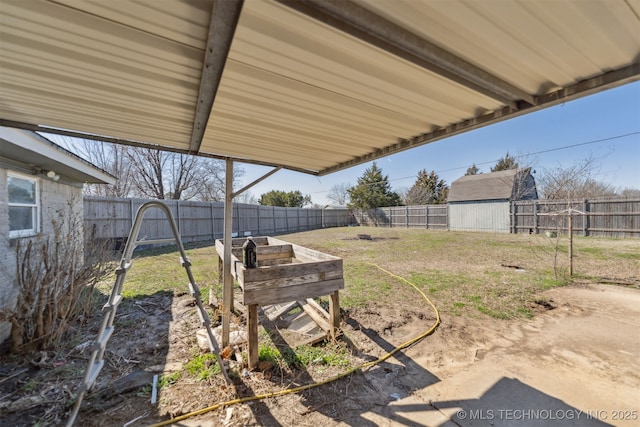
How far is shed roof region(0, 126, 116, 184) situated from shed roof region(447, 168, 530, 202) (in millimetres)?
18491

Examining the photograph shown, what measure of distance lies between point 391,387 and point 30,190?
5790 millimetres

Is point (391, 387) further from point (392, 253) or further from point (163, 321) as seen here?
point (392, 253)

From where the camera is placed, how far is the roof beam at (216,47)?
0.89 m

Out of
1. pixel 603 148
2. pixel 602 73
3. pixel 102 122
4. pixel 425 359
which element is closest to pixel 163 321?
pixel 102 122

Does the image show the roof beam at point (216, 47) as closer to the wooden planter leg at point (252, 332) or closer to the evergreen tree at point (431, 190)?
the wooden planter leg at point (252, 332)

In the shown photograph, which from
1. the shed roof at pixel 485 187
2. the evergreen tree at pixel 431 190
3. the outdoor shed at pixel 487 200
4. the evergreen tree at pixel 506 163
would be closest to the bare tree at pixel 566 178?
the outdoor shed at pixel 487 200

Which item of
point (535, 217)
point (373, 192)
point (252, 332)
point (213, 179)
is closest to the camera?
point (252, 332)

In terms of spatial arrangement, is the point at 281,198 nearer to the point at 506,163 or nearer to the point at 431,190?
the point at 431,190

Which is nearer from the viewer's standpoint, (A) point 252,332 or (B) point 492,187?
(A) point 252,332

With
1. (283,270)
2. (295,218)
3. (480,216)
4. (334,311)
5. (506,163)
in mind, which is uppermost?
(506,163)

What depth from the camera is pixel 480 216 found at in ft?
51.3

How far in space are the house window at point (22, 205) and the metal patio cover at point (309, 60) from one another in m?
2.29

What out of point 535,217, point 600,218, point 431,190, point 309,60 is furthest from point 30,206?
point 431,190

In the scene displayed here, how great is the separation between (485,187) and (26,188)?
20.7 m
